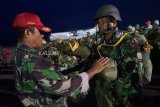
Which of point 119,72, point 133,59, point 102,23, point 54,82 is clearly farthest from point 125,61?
point 54,82

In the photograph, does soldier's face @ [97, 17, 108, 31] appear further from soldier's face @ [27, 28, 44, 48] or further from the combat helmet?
soldier's face @ [27, 28, 44, 48]

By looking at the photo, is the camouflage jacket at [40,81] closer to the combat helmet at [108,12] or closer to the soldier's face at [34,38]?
the soldier's face at [34,38]

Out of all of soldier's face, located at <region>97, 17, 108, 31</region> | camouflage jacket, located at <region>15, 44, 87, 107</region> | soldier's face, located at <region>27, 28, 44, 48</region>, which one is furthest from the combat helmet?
camouflage jacket, located at <region>15, 44, 87, 107</region>

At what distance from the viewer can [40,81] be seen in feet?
10.6

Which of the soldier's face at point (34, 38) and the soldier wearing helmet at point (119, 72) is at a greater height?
the soldier's face at point (34, 38)

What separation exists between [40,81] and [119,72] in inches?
50.6

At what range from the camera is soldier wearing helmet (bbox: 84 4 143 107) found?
3.98 m

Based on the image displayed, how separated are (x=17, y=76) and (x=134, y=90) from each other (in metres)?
1.51

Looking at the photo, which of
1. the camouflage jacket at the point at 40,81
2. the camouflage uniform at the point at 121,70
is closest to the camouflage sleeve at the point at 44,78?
the camouflage jacket at the point at 40,81

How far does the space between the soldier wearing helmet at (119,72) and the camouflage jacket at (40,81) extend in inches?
30.4

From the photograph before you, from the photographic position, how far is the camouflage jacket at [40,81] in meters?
3.23

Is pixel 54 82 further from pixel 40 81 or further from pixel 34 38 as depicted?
pixel 34 38

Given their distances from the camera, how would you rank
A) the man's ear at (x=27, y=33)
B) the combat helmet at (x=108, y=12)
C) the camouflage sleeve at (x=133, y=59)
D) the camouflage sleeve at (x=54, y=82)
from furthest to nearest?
1. the combat helmet at (x=108, y=12)
2. the camouflage sleeve at (x=133, y=59)
3. the man's ear at (x=27, y=33)
4. the camouflage sleeve at (x=54, y=82)

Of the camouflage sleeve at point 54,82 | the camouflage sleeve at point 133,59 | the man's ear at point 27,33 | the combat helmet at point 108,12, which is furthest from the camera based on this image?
the combat helmet at point 108,12
